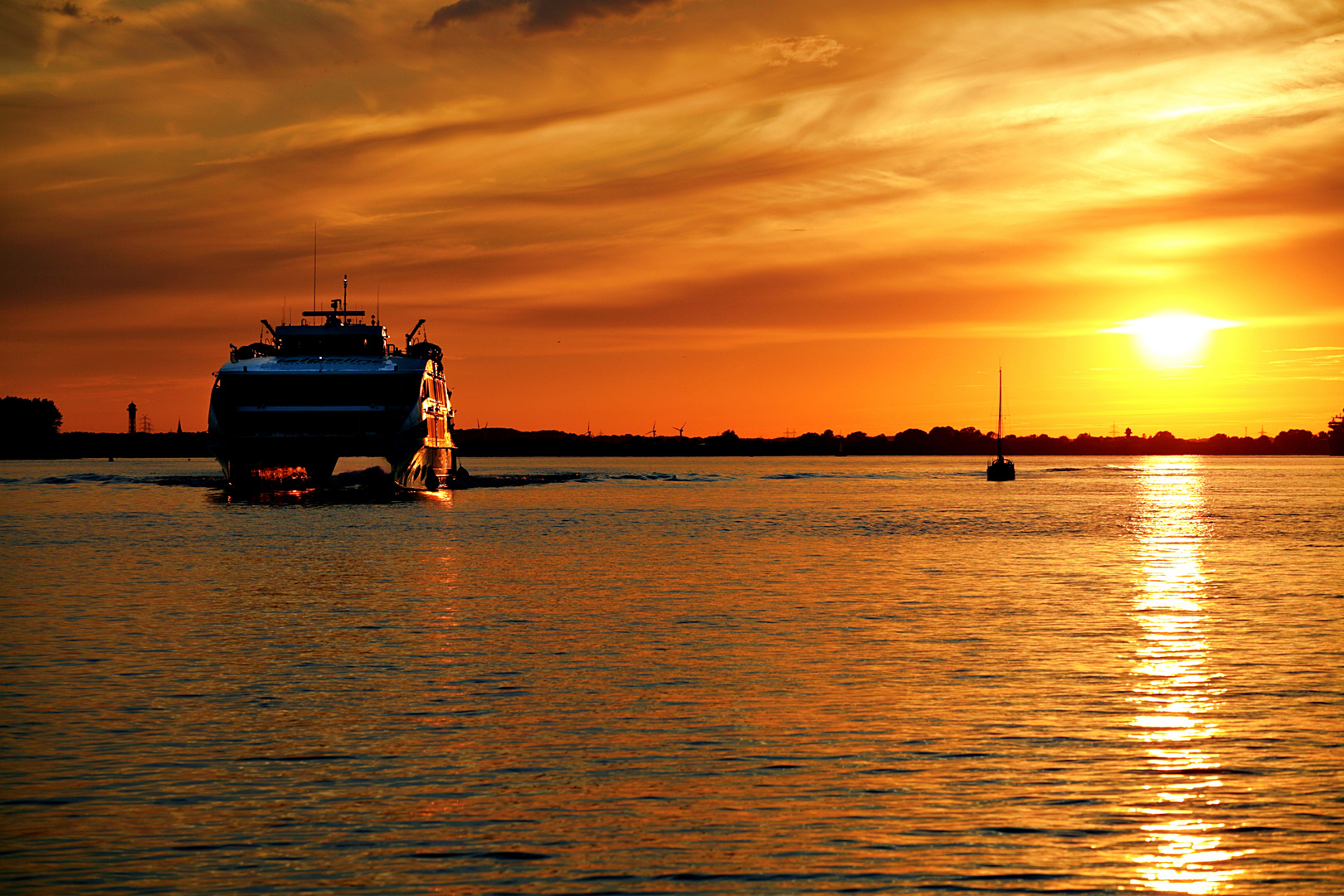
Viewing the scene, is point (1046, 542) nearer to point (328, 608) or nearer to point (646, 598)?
point (646, 598)

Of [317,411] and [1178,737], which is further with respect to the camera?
[317,411]

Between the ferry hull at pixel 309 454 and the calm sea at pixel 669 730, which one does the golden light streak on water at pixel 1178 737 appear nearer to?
the calm sea at pixel 669 730

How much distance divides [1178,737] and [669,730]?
5.76 meters

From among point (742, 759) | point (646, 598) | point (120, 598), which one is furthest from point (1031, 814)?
point (120, 598)

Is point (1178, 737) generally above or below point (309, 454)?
below

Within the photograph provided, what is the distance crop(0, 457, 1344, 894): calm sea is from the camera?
31.2 ft

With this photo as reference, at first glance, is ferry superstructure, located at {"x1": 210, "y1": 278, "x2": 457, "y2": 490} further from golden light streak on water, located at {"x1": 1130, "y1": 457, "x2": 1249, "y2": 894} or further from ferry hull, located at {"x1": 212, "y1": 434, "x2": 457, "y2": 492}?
golden light streak on water, located at {"x1": 1130, "y1": 457, "x2": 1249, "y2": 894}

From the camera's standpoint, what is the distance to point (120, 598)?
28.2 meters

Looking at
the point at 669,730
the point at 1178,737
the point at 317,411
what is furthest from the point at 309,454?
the point at 1178,737

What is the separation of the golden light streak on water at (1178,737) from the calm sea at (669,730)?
0.06 meters

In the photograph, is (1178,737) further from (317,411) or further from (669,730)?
(317,411)

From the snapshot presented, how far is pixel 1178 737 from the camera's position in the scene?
13992 mm

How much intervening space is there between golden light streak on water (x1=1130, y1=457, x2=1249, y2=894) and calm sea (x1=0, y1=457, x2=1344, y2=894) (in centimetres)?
6

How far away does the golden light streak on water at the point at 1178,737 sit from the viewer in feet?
30.7
